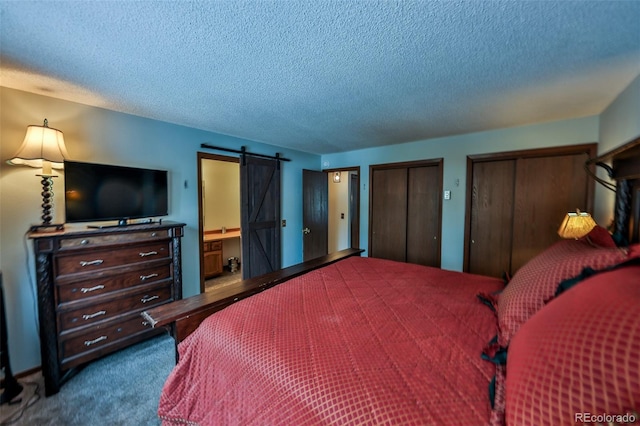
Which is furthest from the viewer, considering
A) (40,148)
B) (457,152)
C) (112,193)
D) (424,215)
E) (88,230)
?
(424,215)

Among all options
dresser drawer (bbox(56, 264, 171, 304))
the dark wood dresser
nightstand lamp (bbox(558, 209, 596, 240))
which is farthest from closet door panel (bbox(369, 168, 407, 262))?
dresser drawer (bbox(56, 264, 171, 304))

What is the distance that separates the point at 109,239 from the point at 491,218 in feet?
14.1

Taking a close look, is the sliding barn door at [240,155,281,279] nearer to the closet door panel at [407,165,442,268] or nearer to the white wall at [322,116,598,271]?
the white wall at [322,116,598,271]

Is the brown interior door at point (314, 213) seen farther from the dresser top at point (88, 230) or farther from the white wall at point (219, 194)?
the dresser top at point (88, 230)

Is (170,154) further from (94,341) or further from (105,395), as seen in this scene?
(105,395)

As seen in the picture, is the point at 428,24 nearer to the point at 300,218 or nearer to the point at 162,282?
the point at 162,282

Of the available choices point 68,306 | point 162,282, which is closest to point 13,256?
point 68,306

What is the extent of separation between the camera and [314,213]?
4.80 metres

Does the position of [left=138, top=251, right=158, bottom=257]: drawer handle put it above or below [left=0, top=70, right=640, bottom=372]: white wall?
below

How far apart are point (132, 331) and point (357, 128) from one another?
126 inches

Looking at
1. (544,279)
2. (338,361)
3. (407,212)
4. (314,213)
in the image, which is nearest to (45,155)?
(338,361)

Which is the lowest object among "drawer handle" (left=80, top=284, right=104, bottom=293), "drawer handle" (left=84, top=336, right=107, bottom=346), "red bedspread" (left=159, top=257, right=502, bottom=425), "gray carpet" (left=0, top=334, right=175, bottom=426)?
"gray carpet" (left=0, top=334, right=175, bottom=426)

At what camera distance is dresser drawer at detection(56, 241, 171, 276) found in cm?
198

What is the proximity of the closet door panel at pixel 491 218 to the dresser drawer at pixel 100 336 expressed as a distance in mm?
3981
